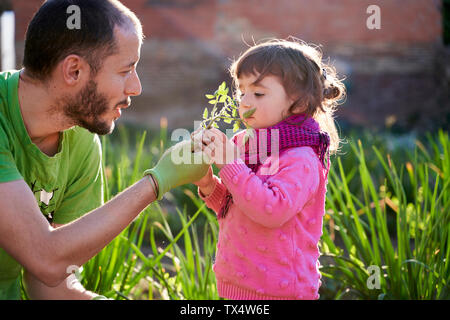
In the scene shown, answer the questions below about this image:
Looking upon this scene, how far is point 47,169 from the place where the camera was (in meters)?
1.93

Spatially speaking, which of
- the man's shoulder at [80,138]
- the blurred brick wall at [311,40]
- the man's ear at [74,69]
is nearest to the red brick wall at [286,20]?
the blurred brick wall at [311,40]

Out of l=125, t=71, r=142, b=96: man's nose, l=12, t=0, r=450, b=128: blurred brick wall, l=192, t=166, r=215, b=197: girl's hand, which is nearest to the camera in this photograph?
l=125, t=71, r=142, b=96: man's nose

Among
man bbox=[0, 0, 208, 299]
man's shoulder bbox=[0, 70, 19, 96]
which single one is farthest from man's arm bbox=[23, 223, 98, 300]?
man's shoulder bbox=[0, 70, 19, 96]

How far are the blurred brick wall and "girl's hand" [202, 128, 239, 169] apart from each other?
27.2ft

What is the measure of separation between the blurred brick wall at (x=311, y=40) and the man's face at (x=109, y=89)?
815 centimetres

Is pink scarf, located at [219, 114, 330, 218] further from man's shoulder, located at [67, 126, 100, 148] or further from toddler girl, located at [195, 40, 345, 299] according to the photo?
man's shoulder, located at [67, 126, 100, 148]

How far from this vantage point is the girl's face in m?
1.83

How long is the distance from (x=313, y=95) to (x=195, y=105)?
8.59 meters

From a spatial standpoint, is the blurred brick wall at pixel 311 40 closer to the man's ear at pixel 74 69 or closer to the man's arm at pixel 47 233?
the man's ear at pixel 74 69

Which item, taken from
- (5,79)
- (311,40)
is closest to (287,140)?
(5,79)

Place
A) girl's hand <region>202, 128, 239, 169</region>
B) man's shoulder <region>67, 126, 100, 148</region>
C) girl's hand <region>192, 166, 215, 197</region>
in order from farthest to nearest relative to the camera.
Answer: man's shoulder <region>67, 126, 100, 148</region> → girl's hand <region>192, 166, 215, 197</region> → girl's hand <region>202, 128, 239, 169</region>

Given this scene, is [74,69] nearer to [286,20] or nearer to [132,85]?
[132,85]

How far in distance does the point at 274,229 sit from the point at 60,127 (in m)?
0.79
